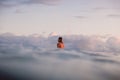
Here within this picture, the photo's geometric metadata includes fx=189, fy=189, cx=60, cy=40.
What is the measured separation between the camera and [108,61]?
4566 mm

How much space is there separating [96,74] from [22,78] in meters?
1.75

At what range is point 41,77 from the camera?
4.49m

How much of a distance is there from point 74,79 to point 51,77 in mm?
552

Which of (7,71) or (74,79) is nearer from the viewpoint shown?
(74,79)

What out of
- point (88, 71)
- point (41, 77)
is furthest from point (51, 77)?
point (88, 71)

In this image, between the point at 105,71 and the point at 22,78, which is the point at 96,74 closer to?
the point at 105,71

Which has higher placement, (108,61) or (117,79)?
(108,61)

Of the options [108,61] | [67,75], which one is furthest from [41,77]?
[108,61]

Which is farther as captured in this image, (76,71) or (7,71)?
(7,71)

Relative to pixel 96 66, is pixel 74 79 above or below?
below

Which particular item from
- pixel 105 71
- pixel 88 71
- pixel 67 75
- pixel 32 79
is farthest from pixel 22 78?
pixel 105 71

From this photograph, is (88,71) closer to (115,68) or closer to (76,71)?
(76,71)

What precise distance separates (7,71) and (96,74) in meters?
2.25

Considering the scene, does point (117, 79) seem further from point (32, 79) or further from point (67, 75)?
point (32, 79)
